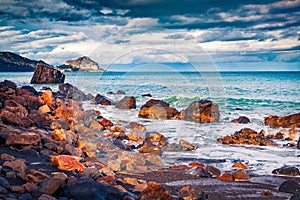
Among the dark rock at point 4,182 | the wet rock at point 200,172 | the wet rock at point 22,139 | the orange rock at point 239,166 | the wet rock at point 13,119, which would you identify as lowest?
the orange rock at point 239,166

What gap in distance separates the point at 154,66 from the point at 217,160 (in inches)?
142

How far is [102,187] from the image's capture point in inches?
188

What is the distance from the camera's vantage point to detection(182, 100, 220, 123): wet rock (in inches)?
643

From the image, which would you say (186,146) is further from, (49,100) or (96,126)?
(49,100)

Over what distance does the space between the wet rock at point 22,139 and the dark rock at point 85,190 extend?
2.82 meters

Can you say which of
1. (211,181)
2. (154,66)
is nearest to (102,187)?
(211,181)

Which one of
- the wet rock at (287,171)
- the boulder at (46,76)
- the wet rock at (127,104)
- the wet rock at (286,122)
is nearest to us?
the wet rock at (287,171)

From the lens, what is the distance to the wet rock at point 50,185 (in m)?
4.67

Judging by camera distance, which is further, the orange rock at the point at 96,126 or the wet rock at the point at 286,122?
the wet rock at the point at 286,122

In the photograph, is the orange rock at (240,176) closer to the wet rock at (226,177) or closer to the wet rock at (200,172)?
the wet rock at (226,177)

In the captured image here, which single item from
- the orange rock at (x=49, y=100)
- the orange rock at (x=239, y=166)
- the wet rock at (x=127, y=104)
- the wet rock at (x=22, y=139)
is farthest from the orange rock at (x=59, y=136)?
the wet rock at (x=127, y=104)

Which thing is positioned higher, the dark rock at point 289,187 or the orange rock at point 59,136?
the orange rock at point 59,136

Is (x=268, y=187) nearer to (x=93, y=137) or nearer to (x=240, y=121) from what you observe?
(x=93, y=137)

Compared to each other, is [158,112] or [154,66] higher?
[154,66]
